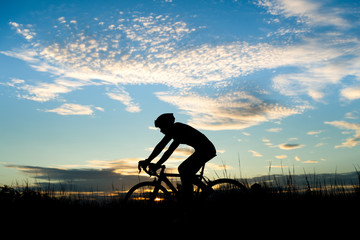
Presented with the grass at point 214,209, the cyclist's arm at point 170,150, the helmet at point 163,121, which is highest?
the helmet at point 163,121

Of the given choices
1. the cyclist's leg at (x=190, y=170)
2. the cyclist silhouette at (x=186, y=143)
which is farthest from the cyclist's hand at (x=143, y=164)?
the cyclist's leg at (x=190, y=170)

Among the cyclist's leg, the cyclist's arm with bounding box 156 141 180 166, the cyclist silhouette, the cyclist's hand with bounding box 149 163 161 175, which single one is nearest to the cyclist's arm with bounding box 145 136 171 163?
the cyclist silhouette

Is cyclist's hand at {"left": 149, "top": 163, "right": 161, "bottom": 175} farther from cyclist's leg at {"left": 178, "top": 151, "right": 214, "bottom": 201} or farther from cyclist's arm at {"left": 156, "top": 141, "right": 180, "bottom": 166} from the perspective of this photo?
cyclist's leg at {"left": 178, "top": 151, "right": 214, "bottom": 201}

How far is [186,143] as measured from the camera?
6.61m

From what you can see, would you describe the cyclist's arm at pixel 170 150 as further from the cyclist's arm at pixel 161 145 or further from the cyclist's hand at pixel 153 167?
the cyclist's hand at pixel 153 167

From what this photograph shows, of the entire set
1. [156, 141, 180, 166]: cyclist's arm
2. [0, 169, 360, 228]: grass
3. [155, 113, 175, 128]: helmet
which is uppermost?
[155, 113, 175, 128]: helmet

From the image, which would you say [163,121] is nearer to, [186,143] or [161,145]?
[161,145]

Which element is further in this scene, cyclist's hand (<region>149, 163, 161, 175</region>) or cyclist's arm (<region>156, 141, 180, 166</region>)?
cyclist's hand (<region>149, 163, 161, 175</region>)

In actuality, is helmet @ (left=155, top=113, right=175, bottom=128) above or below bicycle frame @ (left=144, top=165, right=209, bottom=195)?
above

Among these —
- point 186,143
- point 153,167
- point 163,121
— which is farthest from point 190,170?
point 163,121

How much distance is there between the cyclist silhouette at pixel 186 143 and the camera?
6.50 meters

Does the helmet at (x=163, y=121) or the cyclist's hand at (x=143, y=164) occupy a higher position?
the helmet at (x=163, y=121)

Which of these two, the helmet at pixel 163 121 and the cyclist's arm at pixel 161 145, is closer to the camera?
the helmet at pixel 163 121

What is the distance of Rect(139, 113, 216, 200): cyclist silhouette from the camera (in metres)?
6.50
